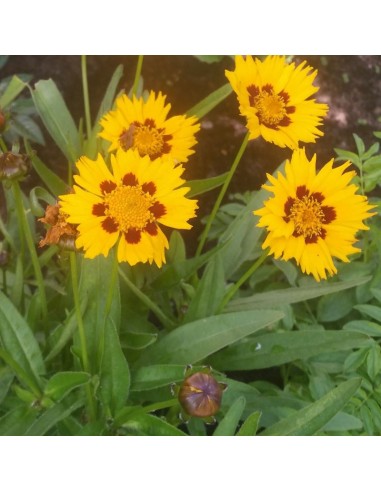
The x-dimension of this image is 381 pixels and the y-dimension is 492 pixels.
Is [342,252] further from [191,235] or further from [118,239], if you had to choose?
[191,235]

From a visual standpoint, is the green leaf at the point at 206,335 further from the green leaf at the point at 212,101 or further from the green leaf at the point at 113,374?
the green leaf at the point at 212,101

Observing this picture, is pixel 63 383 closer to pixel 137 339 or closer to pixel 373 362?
pixel 137 339

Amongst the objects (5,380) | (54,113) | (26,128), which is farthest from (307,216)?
(26,128)

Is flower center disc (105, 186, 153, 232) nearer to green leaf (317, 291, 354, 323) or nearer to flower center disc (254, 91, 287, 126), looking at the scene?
flower center disc (254, 91, 287, 126)

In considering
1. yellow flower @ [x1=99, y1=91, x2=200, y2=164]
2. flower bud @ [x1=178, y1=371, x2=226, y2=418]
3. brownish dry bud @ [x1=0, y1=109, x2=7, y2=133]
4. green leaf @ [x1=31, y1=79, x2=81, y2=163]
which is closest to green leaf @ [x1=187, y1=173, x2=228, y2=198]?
yellow flower @ [x1=99, y1=91, x2=200, y2=164]

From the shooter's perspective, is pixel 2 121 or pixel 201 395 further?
pixel 2 121

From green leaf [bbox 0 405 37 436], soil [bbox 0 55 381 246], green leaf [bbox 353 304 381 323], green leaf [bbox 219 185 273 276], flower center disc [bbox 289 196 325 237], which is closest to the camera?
flower center disc [bbox 289 196 325 237]

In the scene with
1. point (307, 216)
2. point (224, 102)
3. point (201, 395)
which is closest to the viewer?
point (201, 395)
